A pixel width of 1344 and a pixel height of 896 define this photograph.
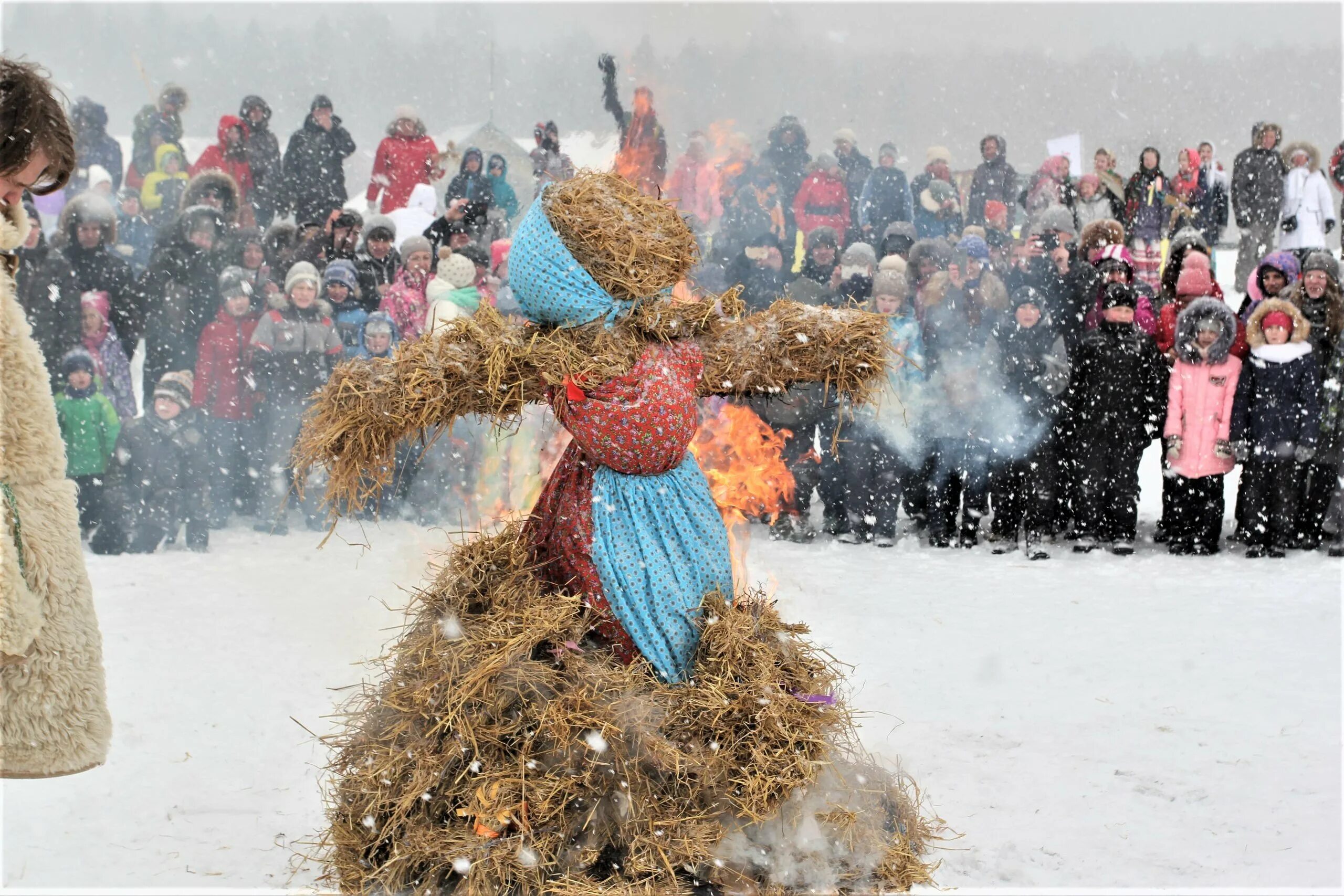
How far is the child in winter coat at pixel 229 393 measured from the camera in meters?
8.38

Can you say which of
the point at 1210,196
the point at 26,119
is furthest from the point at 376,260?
the point at 1210,196

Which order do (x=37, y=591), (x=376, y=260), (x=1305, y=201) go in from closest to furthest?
(x=37, y=591), (x=376, y=260), (x=1305, y=201)

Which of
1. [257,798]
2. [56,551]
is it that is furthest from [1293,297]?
[56,551]

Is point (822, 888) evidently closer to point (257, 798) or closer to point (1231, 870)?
point (1231, 870)

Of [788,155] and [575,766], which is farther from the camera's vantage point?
[788,155]

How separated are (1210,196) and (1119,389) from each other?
625cm

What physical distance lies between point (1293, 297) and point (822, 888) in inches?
240

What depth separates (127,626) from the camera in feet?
20.9

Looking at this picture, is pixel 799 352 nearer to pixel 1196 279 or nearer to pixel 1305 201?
pixel 1196 279

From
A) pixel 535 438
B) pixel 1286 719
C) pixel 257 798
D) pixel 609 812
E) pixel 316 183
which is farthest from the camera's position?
pixel 316 183

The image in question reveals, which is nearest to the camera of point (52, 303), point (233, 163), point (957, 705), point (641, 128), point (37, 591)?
point (37, 591)

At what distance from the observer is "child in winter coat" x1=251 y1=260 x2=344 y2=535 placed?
8367mm

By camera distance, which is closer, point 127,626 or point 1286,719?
point 1286,719

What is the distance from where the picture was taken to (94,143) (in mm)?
11305
